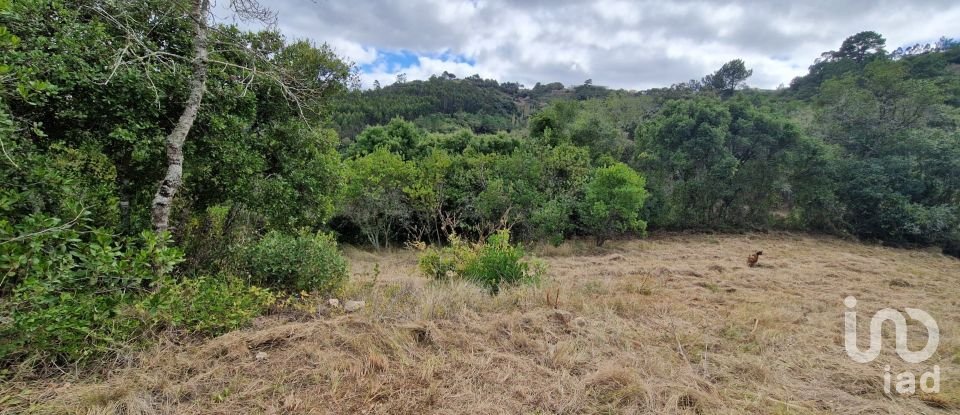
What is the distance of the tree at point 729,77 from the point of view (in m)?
47.0


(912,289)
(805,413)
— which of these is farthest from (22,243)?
(912,289)

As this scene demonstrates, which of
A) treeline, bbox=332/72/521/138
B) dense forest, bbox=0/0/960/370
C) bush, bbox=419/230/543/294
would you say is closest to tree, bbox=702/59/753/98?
treeline, bbox=332/72/521/138

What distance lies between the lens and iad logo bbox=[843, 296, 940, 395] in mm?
3100

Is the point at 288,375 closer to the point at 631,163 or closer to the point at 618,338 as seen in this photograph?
the point at 618,338

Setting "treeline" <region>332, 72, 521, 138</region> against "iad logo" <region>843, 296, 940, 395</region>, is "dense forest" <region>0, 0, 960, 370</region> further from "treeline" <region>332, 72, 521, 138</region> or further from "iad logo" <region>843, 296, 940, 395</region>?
"treeline" <region>332, 72, 521, 138</region>

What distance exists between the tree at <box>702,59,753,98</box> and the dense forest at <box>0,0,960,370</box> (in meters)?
38.0

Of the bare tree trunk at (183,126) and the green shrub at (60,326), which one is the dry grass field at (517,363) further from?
the bare tree trunk at (183,126)

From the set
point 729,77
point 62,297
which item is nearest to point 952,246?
point 62,297

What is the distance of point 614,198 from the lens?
11.7 meters

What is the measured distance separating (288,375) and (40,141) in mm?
3386

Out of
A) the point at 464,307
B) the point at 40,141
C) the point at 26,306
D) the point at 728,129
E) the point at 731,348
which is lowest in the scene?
the point at 731,348

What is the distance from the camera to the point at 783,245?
41.8ft

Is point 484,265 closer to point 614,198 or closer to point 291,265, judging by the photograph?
point 291,265

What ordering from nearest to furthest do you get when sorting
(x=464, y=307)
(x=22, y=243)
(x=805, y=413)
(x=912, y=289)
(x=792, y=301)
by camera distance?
(x=22, y=243) → (x=805, y=413) → (x=464, y=307) → (x=792, y=301) → (x=912, y=289)
